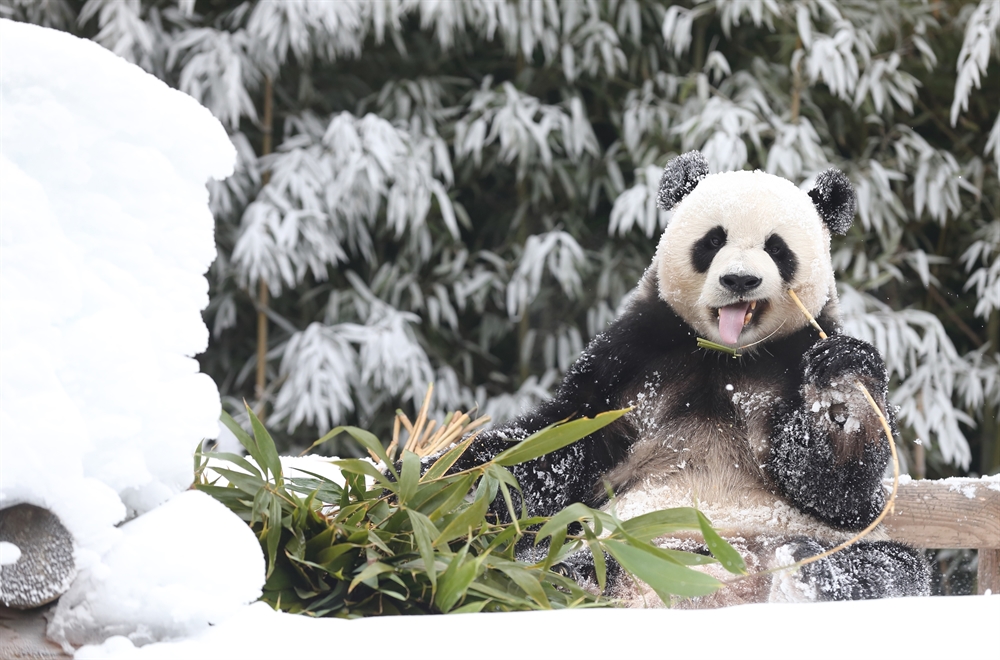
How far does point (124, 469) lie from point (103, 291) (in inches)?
3.5

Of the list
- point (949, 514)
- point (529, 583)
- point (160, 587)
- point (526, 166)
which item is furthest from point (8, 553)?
point (526, 166)

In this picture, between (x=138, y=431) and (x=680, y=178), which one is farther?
(x=680, y=178)

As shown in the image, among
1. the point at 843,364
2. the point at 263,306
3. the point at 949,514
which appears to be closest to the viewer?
the point at 843,364

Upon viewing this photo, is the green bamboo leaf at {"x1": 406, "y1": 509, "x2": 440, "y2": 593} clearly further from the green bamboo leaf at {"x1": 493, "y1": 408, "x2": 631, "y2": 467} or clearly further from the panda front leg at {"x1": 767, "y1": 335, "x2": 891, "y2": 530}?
the panda front leg at {"x1": 767, "y1": 335, "x2": 891, "y2": 530}

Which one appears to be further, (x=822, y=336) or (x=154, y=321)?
(x=822, y=336)

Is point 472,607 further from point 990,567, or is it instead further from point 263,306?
point 263,306

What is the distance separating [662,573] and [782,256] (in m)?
0.42

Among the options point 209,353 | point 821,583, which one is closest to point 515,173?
point 209,353

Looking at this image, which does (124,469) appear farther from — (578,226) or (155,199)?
(578,226)

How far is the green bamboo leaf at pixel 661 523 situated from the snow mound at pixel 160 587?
26cm

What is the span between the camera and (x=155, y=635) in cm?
42

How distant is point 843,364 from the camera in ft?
2.47

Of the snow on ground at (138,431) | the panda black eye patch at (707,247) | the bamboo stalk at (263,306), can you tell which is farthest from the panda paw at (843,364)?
the bamboo stalk at (263,306)

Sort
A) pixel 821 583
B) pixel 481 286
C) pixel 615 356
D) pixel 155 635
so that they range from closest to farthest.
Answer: pixel 155 635
pixel 821 583
pixel 615 356
pixel 481 286
